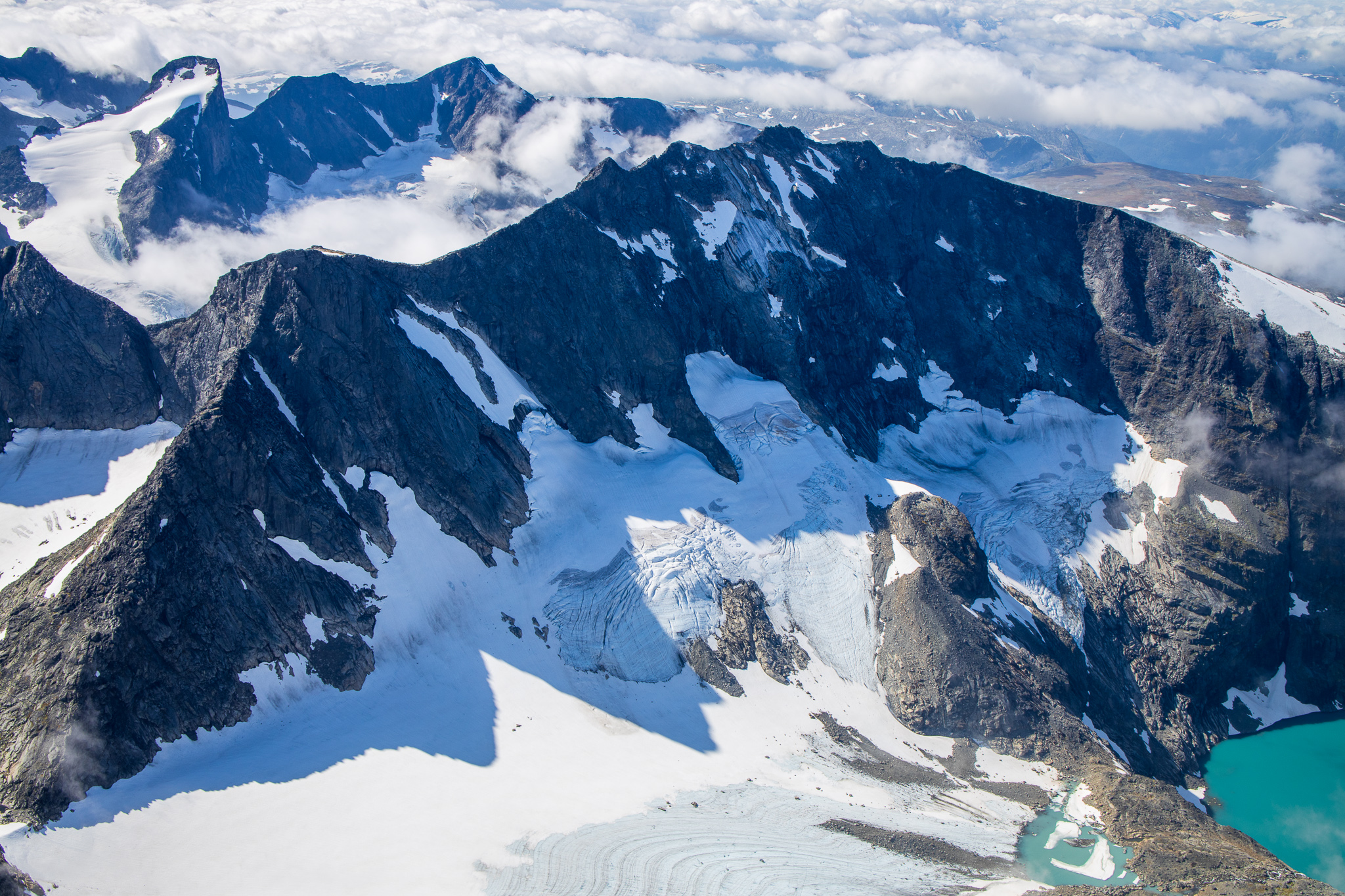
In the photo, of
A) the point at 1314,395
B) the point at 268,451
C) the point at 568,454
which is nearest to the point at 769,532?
the point at 568,454

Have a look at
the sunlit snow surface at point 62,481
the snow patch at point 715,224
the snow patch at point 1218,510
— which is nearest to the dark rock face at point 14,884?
the sunlit snow surface at point 62,481

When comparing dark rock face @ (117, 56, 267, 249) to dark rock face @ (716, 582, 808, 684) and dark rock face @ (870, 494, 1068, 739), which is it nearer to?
dark rock face @ (716, 582, 808, 684)

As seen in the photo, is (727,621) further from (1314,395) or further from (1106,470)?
(1314,395)

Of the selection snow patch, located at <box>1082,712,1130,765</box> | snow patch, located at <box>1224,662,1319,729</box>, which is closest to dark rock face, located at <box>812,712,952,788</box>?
snow patch, located at <box>1082,712,1130,765</box>

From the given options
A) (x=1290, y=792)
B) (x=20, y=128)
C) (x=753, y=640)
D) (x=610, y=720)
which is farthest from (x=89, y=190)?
(x=1290, y=792)

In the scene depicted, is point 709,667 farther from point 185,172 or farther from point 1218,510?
point 185,172

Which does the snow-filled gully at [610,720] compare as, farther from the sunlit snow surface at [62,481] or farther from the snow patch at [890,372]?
the sunlit snow surface at [62,481]
